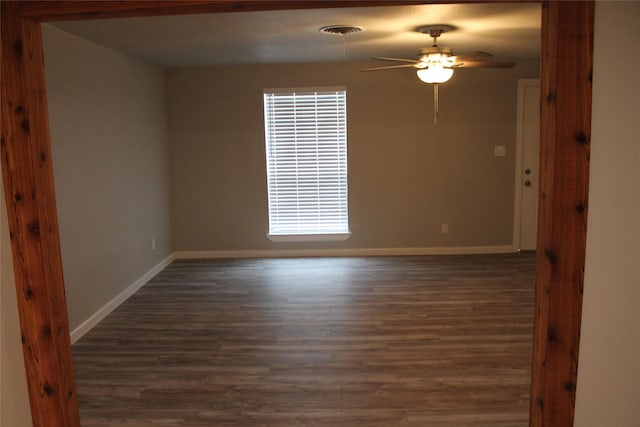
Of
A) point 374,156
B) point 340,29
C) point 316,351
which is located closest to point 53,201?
point 316,351

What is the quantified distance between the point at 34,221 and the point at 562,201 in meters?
2.09

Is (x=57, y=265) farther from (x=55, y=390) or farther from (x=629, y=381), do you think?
(x=629, y=381)

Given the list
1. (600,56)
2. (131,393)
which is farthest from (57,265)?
(600,56)

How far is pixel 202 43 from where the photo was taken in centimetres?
481

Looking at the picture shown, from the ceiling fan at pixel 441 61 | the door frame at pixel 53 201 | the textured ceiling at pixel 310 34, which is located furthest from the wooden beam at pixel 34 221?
the ceiling fan at pixel 441 61

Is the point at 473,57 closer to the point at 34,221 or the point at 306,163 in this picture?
the point at 306,163

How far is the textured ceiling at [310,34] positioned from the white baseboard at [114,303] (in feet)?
7.75

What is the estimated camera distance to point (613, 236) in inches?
76.7

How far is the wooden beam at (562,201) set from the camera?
1856 millimetres

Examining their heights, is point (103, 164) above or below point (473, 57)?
below

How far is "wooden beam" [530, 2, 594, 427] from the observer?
186 centimetres

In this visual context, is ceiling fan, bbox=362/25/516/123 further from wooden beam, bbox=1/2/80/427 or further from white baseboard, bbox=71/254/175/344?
white baseboard, bbox=71/254/175/344

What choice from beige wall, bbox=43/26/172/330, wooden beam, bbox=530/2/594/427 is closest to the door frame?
wooden beam, bbox=530/2/594/427

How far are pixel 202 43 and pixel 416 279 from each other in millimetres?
3230
